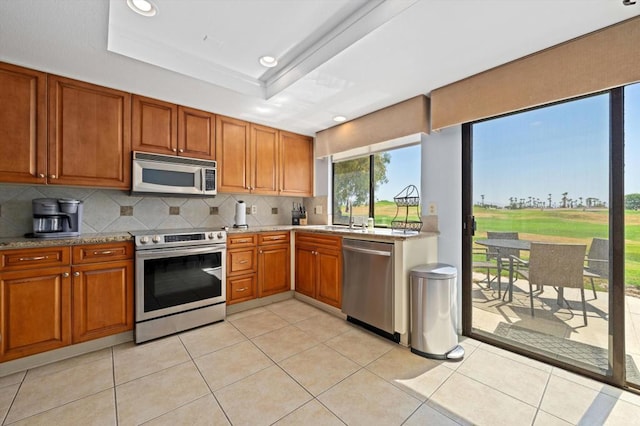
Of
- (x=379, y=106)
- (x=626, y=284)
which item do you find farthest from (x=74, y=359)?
(x=626, y=284)

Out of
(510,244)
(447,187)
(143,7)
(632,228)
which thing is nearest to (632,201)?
(632,228)

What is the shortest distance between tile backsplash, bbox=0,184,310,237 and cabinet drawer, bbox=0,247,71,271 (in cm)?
60

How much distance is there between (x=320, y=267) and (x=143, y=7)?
2.67 metres

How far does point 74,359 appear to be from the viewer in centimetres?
213

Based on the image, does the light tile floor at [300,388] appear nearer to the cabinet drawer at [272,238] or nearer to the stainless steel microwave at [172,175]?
the cabinet drawer at [272,238]

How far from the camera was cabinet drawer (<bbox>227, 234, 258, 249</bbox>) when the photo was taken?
301cm

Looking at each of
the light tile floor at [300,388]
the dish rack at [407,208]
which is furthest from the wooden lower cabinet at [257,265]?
the dish rack at [407,208]

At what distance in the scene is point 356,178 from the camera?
3732 millimetres

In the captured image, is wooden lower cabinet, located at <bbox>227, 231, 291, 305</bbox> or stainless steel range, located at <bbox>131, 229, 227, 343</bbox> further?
wooden lower cabinet, located at <bbox>227, 231, 291, 305</bbox>

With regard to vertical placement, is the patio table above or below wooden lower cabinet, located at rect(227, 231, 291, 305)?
above

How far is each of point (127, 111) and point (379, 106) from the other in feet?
8.26

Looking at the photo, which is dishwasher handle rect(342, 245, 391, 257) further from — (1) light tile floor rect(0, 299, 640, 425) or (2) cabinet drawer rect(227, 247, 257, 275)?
(2) cabinet drawer rect(227, 247, 257, 275)

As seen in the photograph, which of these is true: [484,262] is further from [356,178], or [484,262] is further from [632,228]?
[356,178]

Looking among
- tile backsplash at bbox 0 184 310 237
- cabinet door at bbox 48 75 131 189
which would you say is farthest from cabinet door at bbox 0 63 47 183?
tile backsplash at bbox 0 184 310 237
